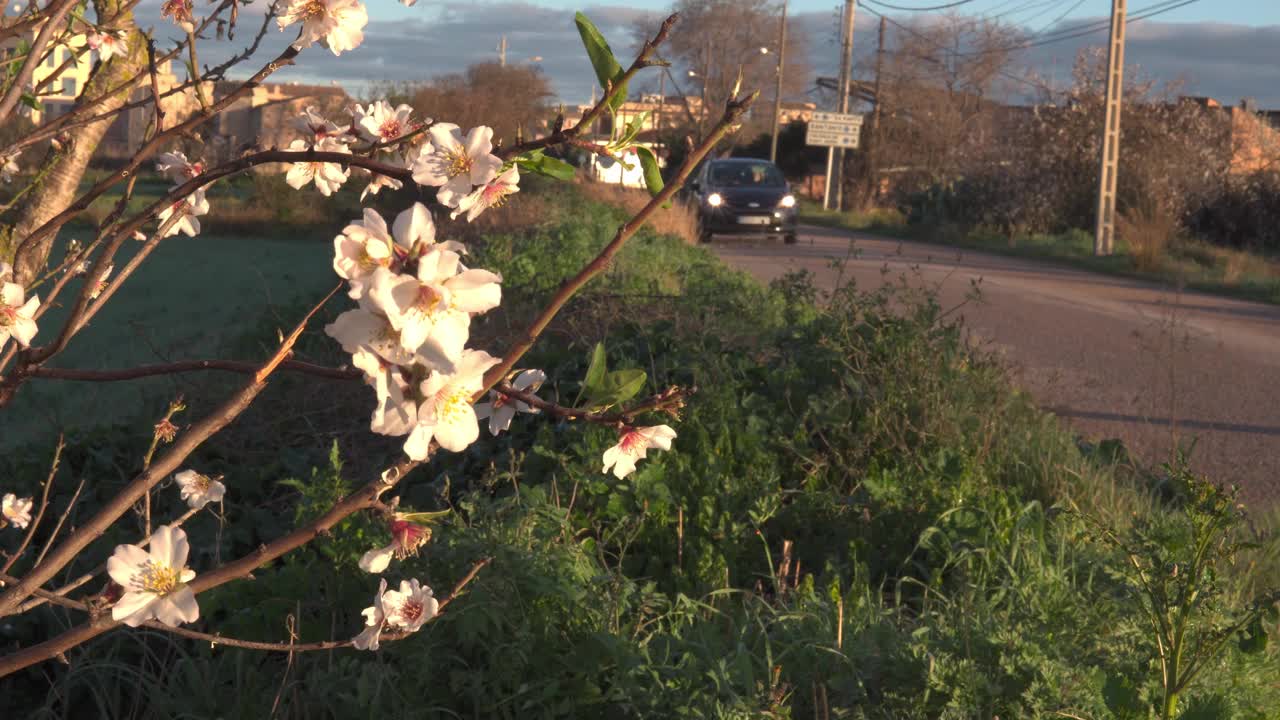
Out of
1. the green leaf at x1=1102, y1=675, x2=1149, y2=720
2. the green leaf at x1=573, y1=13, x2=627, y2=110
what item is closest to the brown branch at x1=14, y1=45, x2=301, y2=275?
the green leaf at x1=573, y1=13, x2=627, y2=110

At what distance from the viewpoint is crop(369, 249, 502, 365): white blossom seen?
1.05 m

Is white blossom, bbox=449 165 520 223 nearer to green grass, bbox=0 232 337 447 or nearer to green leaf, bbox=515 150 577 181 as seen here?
green leaf, bbox=515 150 577 181

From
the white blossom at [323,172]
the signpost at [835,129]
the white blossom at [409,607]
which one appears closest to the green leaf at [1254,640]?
the white blossom at [409,607]

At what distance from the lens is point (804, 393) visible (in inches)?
199

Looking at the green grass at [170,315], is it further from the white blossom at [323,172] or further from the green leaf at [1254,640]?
the green leaf at [1254,640]

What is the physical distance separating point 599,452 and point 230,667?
4.36 feet

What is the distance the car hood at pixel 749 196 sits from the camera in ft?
71.1

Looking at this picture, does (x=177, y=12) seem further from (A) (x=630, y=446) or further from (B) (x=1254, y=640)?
(B) (x=1254, y=640)

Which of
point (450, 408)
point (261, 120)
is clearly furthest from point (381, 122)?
point (261, 120)

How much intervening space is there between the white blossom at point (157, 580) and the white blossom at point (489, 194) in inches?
17.9

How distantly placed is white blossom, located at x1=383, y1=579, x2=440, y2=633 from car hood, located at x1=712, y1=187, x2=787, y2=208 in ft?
65.8

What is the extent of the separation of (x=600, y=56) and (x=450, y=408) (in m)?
0.41

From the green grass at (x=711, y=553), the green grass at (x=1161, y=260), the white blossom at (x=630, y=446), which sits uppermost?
the green grass at (x=1161, y=260)

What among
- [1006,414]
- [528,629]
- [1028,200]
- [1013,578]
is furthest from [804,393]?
[1028,200]
